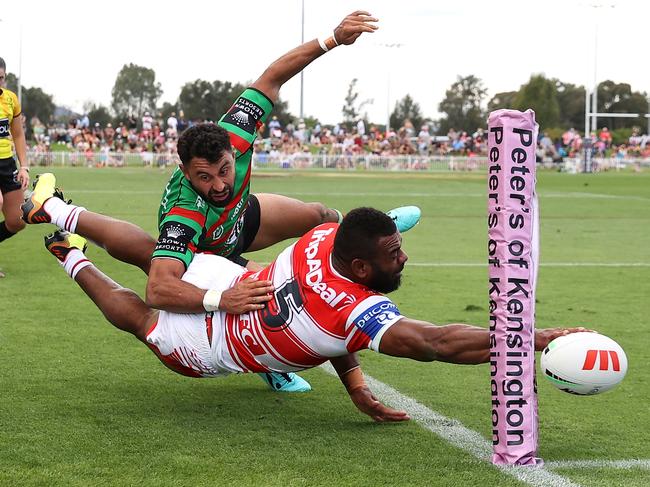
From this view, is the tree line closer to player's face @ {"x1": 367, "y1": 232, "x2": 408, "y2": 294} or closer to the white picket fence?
the white picket fence

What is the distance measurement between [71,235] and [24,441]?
214 centimetres

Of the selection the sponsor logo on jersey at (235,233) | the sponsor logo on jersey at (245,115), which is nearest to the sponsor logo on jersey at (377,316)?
the sponsor logo on jersey at (235,233)

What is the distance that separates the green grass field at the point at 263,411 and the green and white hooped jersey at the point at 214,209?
88 cm

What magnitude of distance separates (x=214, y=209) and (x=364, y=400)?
4.87 feet

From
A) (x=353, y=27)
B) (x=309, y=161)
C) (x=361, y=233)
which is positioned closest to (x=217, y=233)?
(x=353, y=27)

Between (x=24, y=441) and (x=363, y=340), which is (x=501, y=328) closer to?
(x=363, y=340)

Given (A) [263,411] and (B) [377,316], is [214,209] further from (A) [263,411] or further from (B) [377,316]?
(B) [377,316]

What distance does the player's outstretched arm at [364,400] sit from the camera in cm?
544

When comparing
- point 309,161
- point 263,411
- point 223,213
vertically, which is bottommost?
point 263,411

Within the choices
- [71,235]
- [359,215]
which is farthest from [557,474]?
[71,235]

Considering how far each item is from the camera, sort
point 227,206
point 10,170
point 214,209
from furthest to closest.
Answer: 1. point 10,170
2. point 227,206
3. point 214,209

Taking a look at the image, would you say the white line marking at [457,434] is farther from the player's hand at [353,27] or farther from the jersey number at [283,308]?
the player's hand at [353,27]

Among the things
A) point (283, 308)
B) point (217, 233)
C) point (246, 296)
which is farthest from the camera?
point (217, 233)

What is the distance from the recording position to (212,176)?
18.9 feet
